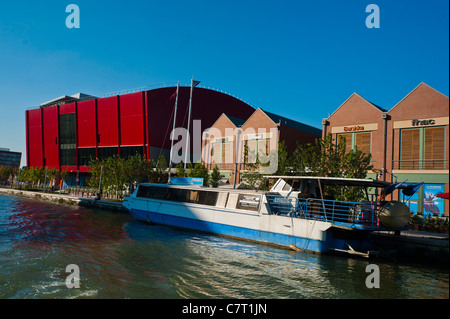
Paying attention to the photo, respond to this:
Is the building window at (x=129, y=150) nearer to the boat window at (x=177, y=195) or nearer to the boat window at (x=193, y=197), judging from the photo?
the boat window at (x=177, y=195)

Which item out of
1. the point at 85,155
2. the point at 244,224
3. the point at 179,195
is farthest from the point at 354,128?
the point at 85,155

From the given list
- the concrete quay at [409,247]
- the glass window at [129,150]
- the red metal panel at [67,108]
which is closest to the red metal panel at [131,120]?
the glass window at [129,150]

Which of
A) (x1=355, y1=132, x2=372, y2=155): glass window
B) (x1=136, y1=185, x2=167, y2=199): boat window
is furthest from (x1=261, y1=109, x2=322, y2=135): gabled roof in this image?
(x1=136, y1=185, x2=167, y2=199): boat window

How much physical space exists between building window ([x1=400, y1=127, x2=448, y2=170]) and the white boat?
448 inches

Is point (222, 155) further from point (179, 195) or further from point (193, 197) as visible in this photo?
point (193, 197)

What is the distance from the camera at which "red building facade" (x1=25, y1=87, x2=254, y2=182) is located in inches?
2245

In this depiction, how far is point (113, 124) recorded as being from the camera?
6044 cm

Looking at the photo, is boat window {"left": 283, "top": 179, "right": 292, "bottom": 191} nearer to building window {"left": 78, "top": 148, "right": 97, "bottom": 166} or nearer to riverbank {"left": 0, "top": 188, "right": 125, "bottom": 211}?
riverbank {"left": 0, "top": 188, "right": 125, "bottom": 211}

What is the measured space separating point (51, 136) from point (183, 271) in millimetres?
69116

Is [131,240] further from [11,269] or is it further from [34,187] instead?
[34,187]

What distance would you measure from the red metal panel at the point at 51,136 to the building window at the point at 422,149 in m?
65.8

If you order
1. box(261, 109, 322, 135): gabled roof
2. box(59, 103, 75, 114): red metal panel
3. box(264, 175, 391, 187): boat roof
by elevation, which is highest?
box(59, 103, 75, 114): red metal panel

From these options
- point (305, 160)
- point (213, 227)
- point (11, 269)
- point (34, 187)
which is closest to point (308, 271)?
point (213, 227)
